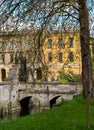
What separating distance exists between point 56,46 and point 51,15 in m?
2.02

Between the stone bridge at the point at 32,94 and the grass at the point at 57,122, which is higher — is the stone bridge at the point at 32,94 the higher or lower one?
the lower one

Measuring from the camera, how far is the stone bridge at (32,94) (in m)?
41.1

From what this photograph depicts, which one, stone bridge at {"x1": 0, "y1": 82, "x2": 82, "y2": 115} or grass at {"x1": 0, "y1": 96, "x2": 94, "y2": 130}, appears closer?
grass at {"x1": 0, "y1": 96, "x2": 94, "y2": 130}

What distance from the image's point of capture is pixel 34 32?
11438 millimetres

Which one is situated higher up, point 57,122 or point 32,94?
point 57,122

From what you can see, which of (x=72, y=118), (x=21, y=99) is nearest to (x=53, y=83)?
(x=21, y=99)


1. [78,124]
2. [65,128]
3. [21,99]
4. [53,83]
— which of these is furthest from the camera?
[21,99]

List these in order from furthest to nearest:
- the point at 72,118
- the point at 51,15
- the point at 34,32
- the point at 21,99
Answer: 1. the point at 21,99
2. the point at 34,32
3. the point at 51,15
4. the point at 72,118

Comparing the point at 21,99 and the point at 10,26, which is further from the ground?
the point at 10,26

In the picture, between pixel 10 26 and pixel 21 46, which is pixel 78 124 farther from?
pixel 21 46

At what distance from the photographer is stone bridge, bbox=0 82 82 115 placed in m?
41.1

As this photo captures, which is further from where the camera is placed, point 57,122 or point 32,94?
point 32,94

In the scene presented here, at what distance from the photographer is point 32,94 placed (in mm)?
44875

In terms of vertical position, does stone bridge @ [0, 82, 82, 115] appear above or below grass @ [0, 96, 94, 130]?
below
